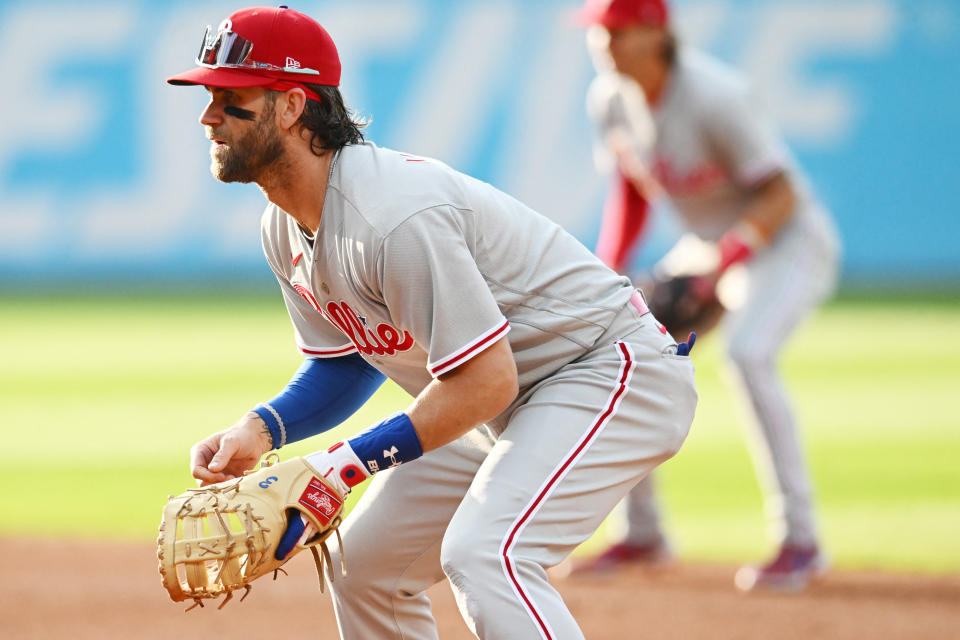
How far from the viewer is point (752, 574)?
16.4ft

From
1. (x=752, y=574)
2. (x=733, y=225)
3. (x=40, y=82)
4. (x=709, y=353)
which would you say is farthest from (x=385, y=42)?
(x=752, y=574)

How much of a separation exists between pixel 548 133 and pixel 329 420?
14640mm

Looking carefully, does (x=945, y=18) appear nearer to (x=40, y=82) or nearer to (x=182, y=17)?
(x=182, y=17)

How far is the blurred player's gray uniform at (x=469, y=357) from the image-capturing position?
262 centimetres

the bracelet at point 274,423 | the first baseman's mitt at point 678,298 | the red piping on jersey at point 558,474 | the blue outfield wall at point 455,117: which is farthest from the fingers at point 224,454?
the blue outfield wall at point 455,117

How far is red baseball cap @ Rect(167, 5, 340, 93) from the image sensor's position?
9.09ft

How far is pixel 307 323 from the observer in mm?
3299

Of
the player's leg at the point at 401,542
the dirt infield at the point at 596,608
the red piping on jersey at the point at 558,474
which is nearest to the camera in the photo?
the red piping on jersey at the point at 558,474

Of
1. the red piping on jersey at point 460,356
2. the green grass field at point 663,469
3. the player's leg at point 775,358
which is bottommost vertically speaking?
the green grass field at point 663,469

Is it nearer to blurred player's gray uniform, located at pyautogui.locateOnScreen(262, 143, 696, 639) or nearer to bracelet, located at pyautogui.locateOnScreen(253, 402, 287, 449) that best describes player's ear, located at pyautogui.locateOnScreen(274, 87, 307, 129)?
blurred player's gray uniform, located at pyautogui.locateOnScreen(262, 143, 696, 639)

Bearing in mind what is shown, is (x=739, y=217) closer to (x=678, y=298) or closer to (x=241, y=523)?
(x=678, y=298)

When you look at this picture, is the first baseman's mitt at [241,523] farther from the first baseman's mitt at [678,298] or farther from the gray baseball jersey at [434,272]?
the first baseman's mitt at [678,298]

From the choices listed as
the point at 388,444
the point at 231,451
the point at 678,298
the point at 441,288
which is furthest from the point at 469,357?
the point at 678,298

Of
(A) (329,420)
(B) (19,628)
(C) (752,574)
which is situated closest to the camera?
(A) (329,420)
